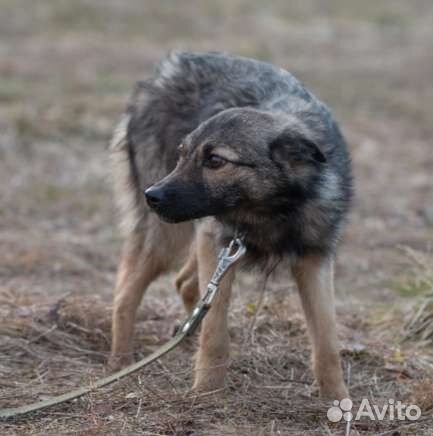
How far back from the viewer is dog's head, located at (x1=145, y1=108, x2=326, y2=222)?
526 cm

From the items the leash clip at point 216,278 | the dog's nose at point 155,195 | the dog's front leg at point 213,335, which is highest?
the dog's nose at point 155,195

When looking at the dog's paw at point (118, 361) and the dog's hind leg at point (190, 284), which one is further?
the dog's hind leg at point (190, 284)

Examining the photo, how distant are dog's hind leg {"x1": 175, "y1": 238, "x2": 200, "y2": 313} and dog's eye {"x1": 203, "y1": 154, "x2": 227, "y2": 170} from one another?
1628mm

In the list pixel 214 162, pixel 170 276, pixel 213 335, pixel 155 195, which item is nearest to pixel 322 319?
pixel 213 335

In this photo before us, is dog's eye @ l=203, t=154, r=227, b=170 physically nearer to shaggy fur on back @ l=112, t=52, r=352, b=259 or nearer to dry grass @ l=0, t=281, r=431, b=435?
shaggy fur on back @ l=112, t=52, r=352, b=259

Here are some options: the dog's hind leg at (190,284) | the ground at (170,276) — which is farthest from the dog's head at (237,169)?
the dog's hind leg at (190,284)

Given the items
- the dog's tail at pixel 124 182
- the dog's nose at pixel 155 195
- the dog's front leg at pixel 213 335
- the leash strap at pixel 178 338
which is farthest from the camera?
the dog's tail at pixel 124 182

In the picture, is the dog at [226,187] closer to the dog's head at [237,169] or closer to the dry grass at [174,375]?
the dog's head at [237,169]

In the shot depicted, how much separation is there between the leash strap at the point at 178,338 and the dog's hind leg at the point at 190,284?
123cm

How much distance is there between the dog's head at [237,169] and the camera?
5258 mm

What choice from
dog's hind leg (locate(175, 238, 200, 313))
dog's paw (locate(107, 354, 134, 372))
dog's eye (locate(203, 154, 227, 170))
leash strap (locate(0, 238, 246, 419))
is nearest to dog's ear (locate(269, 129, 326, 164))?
dog's eye (locate(203, 154, 227, 170))

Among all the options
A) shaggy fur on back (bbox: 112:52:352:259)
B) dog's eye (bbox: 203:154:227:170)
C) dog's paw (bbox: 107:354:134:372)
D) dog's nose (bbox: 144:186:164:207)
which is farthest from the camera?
dog's paw (bbox: 107:354:134:372)

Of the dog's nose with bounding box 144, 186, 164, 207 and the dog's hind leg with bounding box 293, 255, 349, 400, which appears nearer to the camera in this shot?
the dog's nose with bounding box 144, 186, 164, 207

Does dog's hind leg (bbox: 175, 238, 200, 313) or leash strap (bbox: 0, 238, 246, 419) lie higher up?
leash strap (bbox: 0, 238, 246, 419)
